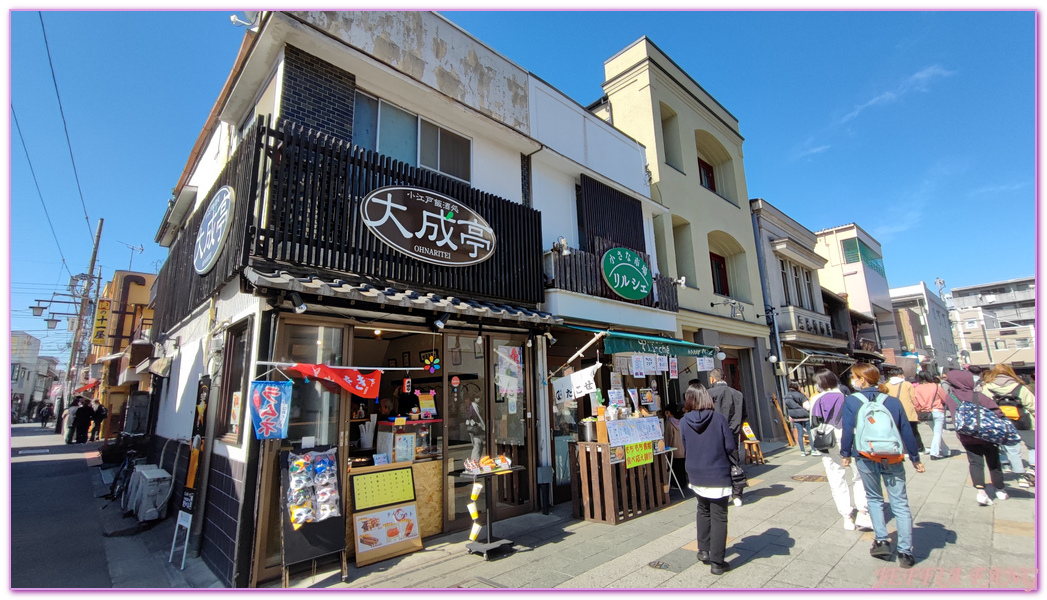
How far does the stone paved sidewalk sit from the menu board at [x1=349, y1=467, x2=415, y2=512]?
2.20 ft

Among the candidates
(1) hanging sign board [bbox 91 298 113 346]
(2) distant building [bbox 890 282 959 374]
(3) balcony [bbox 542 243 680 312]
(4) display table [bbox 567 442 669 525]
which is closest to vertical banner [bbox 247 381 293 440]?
(4) display table [bbox 567 442 669 525]

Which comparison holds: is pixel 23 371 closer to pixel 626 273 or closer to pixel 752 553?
pixel 626 273

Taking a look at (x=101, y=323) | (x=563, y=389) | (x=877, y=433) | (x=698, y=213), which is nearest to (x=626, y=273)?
(x=563, y=389)

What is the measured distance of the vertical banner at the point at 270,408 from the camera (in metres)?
4.99

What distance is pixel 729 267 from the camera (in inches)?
657

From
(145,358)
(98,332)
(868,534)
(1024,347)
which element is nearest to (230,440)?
(868,534)

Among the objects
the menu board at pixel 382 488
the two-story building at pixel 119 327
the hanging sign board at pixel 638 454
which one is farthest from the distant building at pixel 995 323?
the two-story building at pixel 119 327

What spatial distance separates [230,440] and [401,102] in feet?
18.7

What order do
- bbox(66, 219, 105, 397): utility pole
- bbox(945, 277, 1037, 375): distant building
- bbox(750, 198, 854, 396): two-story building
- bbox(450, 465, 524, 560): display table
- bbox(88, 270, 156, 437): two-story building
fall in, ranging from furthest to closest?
bbox(945, 277, 1037, 375): distant building < bbox(66, 219, 105, 397): utility pole < bbox(750, 198, 854, 396): two-story building < bbox(88, 270, 156, 437): two-story building < bbox(450, 465, 524, 560): display table

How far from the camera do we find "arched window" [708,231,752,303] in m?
16.1

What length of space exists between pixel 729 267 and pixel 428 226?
12.8m

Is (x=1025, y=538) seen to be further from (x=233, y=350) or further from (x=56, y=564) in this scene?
(x=56, y=564)

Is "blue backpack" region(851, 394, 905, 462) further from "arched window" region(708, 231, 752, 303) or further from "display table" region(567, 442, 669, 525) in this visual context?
"arched window" region(708, 231, 752, 303)

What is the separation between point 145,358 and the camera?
40.6 ft
